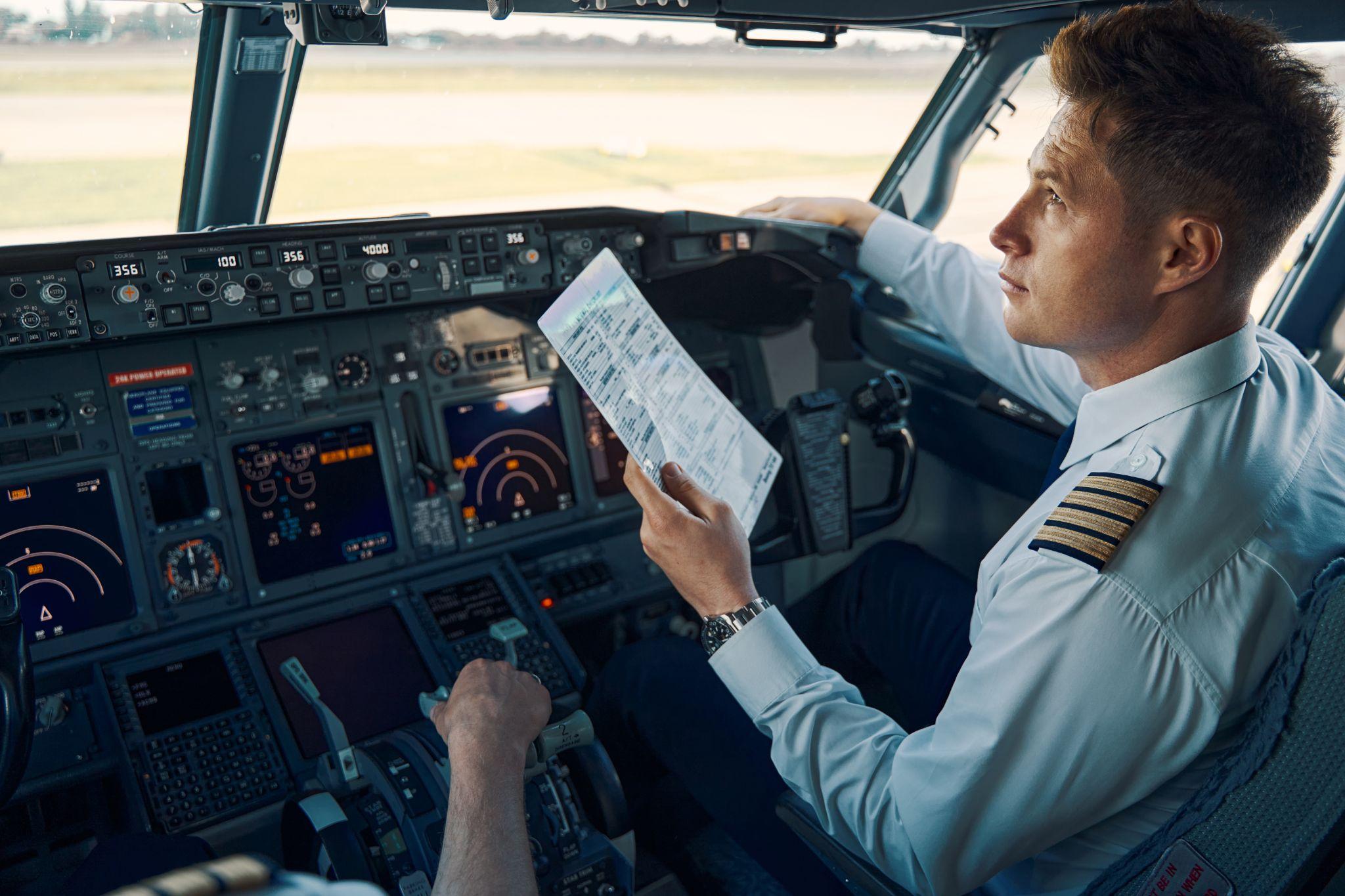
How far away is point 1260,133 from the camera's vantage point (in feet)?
3.64

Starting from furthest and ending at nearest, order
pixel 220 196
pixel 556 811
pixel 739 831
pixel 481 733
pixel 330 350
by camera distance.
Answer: pixel 220 196, pixel 330 350, pixel 556 811, pixel 739 831, pixel 481 733

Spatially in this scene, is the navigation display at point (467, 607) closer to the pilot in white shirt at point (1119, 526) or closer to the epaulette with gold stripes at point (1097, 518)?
the pilot in white shirt at point (1119, 526)

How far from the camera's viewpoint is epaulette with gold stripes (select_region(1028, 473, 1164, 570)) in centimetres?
104

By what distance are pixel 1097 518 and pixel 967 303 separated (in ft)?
3.72

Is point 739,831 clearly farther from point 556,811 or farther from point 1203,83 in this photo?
point 1203,83

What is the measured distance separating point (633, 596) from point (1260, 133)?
1678 mm

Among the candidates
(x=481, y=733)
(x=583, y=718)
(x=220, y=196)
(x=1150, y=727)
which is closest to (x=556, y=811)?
(x=583, y=718)

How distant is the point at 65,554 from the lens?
6.04 ft

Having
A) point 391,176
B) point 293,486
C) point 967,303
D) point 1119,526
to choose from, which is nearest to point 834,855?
point 1119,526

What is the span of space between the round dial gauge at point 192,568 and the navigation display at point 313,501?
81 millimetres

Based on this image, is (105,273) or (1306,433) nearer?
(1306,433)

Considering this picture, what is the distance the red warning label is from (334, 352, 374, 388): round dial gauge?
0.29 m

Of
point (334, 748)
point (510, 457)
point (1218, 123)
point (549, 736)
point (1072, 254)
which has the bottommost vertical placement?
point (334, 748)

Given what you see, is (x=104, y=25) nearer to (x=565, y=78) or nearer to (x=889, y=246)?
(x=889, y=246)
